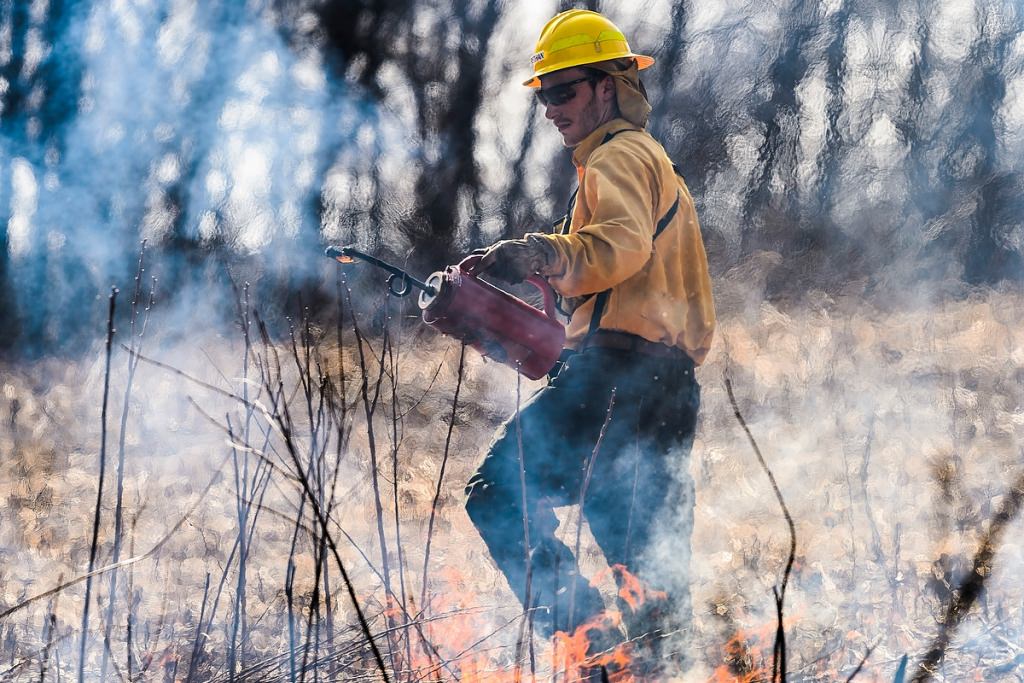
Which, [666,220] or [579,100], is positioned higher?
[579,100]

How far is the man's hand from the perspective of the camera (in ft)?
9.43

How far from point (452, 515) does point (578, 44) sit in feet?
10.2

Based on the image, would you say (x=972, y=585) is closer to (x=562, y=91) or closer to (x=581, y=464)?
(x=581, y=464)

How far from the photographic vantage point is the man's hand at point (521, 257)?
288 cm

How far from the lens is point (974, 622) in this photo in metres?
3.62

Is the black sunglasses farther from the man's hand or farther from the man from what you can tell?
the man's hand

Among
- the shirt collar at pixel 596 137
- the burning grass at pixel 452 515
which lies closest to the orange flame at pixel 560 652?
the burning grass at pixel 452 515

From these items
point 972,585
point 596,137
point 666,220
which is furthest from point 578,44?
Answer: point 972,585

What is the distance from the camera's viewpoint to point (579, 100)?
328cm

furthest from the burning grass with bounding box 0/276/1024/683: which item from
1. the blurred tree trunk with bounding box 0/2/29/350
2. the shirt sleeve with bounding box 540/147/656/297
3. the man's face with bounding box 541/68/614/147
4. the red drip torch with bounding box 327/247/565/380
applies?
the blurred tree trunk with bounding box 0/2/29/350

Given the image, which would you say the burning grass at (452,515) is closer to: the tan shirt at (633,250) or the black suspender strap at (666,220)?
the tan shirt at (633,250)

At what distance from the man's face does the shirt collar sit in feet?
0.11

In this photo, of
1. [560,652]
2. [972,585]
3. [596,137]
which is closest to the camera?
[972,585]

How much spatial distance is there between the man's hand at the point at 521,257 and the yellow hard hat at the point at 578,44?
689mm
